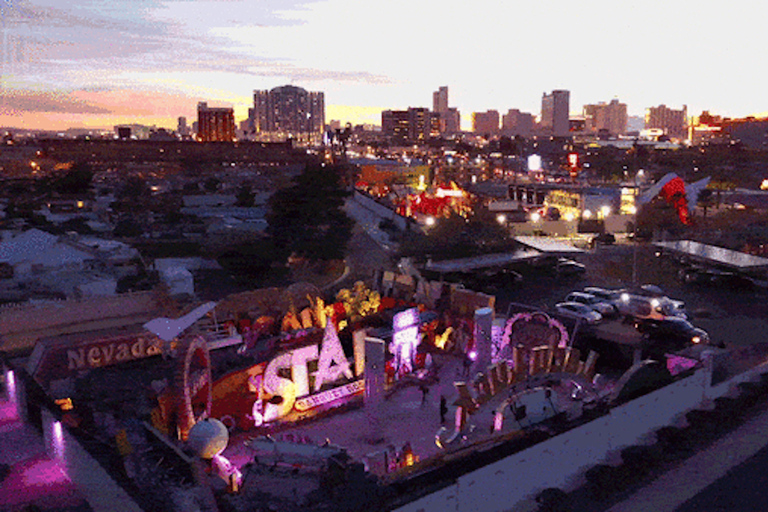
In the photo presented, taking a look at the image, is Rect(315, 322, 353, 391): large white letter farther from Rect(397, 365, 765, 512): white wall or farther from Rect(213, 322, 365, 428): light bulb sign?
Rect(397, 365, 765, 512): white wall

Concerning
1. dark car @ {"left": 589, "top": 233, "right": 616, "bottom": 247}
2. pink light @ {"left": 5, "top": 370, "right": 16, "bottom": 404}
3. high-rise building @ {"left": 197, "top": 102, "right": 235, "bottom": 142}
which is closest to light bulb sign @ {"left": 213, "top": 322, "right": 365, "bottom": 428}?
pink light @ {"left": 5, "top": 370, "right": 16, "bottom": 404}

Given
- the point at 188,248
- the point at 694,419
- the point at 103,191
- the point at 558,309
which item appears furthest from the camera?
the point at 103,191

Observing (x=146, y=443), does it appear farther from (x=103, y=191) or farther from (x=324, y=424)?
(x=103, y=191)

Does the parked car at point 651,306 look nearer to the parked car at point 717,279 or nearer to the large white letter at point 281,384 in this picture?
the parked car at point 717,279

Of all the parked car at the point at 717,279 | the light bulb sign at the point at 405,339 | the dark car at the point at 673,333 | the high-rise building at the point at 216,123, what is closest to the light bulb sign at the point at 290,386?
the light bulb sign at the point at 405,339

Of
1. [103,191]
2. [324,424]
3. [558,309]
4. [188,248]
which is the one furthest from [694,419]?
[103,191]

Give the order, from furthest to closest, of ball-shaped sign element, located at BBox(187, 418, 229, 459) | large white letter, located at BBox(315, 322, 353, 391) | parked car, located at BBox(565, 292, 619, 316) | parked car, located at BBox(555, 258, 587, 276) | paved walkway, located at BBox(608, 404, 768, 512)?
1. parked car, located at BBox(555, 258, 587, 276)
2. parked car, located at BBox(565, 292, 619, 316)
3. large white letter, located at BBox(315, 322, 353, 391)
4. ball-shaped sign element, located at BBox(187, 418, 229, 459)
5. paved walkway, located at BBox(608, 404, 768, 512)
